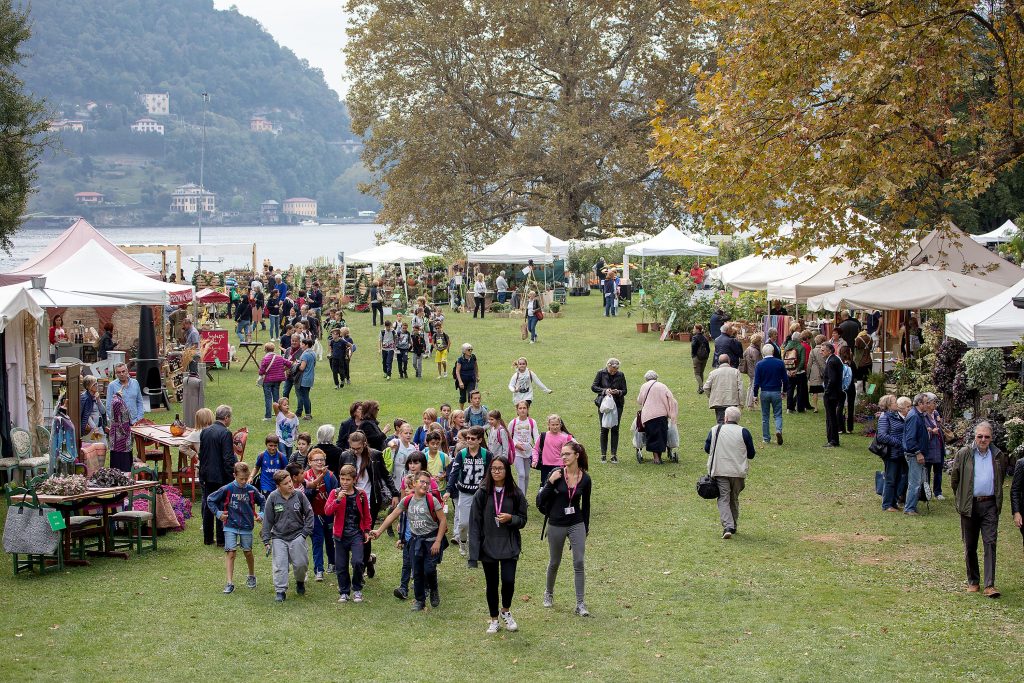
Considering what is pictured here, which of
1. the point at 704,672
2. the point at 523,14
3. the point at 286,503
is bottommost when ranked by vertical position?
the point at 704,672

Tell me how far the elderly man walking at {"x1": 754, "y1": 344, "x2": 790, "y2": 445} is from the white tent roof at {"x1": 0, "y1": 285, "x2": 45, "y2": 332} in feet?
35.3

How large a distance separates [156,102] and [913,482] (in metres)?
170

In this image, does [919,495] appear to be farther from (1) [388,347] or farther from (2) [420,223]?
(2) [420,223]

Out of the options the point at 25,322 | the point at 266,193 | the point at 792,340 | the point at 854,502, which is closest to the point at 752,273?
the point at 792,340

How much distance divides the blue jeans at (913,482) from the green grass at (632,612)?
21 cm

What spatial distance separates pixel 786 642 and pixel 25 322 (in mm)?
11374

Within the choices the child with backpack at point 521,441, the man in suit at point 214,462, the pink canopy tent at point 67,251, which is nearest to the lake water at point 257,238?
the pink canopy tent at point 67,251

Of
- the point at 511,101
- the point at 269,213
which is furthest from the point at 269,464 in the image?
the point at 269,213

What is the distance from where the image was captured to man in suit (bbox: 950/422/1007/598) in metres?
9.97

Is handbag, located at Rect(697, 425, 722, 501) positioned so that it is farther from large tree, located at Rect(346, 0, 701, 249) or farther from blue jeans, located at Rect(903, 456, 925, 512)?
large tree, located at Rect(346, 0, 701, 249)

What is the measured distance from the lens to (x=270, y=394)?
19328 millimetres

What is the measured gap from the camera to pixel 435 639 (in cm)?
920

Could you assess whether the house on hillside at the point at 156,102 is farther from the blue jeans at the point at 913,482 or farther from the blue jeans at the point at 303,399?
the blue jeans at the point at 913,482

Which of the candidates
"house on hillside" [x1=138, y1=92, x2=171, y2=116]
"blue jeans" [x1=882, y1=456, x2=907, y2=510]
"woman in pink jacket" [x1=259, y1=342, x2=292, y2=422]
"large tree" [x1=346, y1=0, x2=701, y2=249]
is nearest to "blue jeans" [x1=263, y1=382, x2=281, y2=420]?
"woman in pink jacket" [x1=259, y1=342, x2=292, y2=422]
